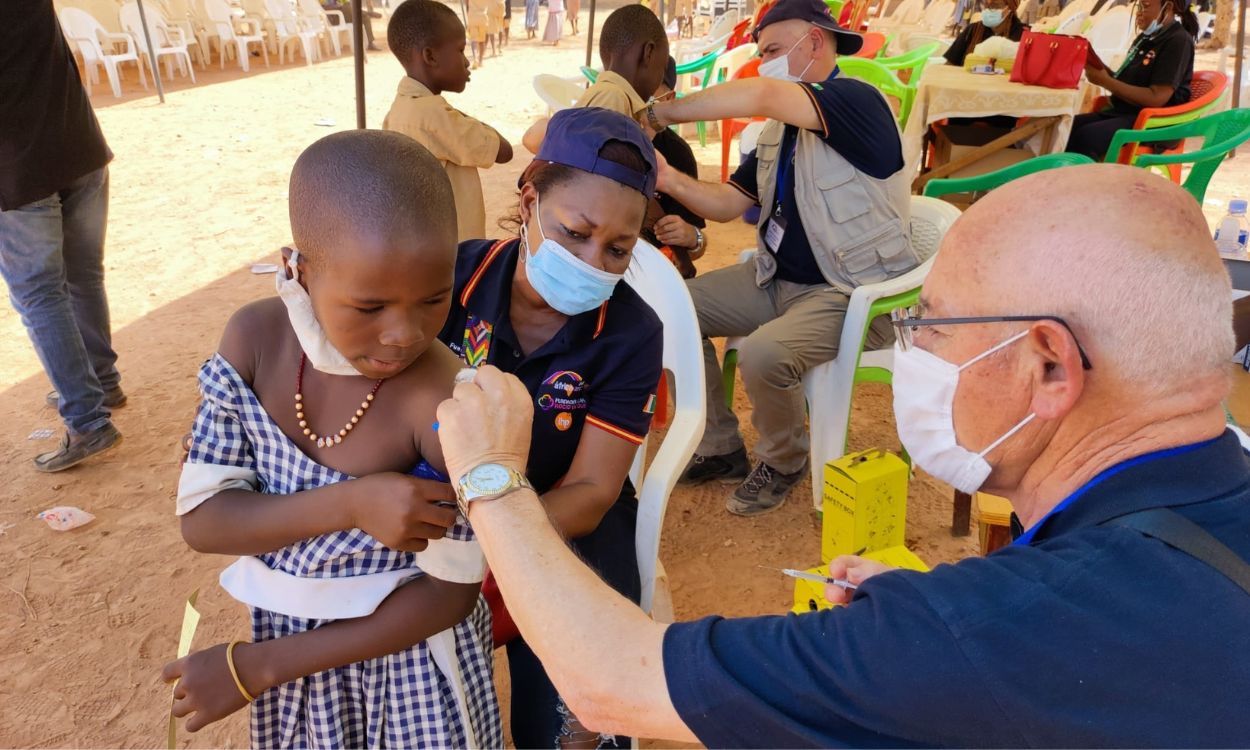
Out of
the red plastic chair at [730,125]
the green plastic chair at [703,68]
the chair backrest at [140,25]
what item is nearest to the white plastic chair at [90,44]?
the chair backrest at [140,25]

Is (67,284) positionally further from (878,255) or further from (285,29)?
(285,29)

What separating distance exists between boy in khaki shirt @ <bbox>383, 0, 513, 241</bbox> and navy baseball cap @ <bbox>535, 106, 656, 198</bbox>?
1.75 metres

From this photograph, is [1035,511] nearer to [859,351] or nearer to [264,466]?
[264,466]

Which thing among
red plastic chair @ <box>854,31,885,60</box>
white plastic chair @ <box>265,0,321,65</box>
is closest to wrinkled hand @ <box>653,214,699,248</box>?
red plastic chair @ <box>854,31,885,60</box>

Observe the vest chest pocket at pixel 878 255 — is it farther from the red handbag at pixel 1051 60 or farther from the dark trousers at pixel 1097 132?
the dark trousers at pixel 1097 132

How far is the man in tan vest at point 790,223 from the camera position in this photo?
3006 mm

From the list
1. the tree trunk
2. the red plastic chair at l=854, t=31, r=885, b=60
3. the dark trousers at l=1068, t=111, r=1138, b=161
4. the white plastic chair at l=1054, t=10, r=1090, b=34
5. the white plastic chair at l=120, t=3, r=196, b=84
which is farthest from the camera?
the tree trunk

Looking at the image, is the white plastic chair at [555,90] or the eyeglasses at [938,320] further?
the white plastic chair at [555,90]

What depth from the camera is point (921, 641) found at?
2.98 ft

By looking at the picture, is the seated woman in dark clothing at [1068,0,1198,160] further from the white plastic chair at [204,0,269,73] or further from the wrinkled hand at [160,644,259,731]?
the white plastic chair at [204,0,269,73]

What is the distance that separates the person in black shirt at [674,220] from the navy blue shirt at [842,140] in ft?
1.31

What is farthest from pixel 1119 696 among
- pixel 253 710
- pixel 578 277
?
pixel 253 710

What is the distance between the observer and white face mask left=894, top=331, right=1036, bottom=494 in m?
1.28

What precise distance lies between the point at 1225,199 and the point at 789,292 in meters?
6.13
